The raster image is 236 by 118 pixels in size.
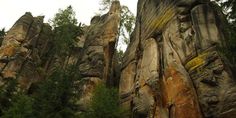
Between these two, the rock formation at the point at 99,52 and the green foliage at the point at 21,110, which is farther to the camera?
the rock formation at the point at 99,52

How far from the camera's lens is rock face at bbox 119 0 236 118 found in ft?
59.6

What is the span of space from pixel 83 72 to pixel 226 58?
13595 mm

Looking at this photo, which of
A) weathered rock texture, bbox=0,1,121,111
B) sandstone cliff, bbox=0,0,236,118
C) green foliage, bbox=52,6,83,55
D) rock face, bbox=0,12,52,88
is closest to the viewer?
sandstone cliff, bbox=0,0,236,118

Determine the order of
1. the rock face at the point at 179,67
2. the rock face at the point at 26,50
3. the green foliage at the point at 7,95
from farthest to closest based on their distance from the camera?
1. the rock face at the point at 26,50
2. the green foliage at the point at 7,95
3. the rock face at the point at 179,67

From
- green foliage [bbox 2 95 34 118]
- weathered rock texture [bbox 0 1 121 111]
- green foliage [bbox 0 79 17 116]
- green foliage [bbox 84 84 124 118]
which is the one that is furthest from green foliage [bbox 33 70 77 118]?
weathered rock texture [bbox 0 1 121 111]

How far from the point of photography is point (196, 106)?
18312 millimetres

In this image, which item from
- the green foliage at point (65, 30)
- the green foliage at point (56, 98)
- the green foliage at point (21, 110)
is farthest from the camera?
the green foliage at point (65, 30)

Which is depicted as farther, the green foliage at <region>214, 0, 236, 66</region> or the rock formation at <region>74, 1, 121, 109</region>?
the rock formation at <region>74, 1, 121, 109</region>

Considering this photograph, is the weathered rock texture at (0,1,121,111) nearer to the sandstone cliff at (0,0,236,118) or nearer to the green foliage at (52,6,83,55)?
the sandstone cliff at (0,0,236,118)

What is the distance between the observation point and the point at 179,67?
20.6 meters

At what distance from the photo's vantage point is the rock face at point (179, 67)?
715 inches

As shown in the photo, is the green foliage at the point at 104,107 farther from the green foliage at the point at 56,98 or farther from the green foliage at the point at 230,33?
the green foliage at the point at 230,33

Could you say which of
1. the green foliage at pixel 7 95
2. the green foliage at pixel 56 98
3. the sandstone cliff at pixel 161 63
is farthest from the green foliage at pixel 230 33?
the green foliage at pixel 7 95

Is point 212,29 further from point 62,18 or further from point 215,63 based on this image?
point 62,18
